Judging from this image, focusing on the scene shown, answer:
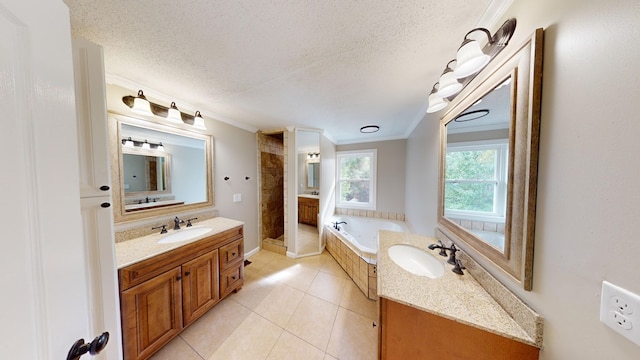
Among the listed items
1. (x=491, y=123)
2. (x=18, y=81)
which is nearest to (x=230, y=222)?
(x=18, y=81)

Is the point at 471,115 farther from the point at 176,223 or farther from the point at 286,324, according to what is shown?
the point at 176,223

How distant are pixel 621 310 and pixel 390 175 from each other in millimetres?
3097

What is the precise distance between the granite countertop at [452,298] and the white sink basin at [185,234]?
6.02ft

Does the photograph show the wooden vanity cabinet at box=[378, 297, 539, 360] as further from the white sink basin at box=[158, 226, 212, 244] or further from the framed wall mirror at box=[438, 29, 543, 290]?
the white sink basin at box=[158, 226, 212, 244]

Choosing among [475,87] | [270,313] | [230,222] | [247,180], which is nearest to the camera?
[475,87]

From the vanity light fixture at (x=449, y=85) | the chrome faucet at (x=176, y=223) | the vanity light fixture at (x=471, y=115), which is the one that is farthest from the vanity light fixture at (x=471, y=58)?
the chrome faucet at (x=176, y=223)

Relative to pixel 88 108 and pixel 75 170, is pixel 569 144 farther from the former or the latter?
pixel 88 108

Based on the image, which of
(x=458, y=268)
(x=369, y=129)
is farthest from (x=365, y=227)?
(x=458, y=268)

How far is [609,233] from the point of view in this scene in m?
0.51

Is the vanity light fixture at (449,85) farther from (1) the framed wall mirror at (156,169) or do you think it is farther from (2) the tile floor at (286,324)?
(1) the framed wall mirror at (156,169)

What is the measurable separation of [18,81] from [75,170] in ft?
0.88

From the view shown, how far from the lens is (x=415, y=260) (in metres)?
1.49

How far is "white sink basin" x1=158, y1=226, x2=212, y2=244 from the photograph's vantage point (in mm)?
1758

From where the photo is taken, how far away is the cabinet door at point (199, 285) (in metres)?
1.54
